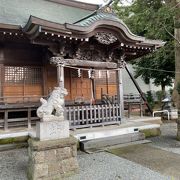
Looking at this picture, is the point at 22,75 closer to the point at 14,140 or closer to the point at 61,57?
the point at 61,57

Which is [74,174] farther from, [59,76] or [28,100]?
[28,100]

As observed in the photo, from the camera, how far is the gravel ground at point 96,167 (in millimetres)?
4119

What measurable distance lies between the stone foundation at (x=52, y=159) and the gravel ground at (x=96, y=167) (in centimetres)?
23

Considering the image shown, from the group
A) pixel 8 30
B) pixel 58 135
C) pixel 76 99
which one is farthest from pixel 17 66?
pixel 58 135

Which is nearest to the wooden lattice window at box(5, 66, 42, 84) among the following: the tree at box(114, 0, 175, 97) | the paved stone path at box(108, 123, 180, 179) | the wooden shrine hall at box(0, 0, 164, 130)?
the wooden shrine hall at box(0, 0, 164, 130)

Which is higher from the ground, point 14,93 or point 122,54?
point 122,54

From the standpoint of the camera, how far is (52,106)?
4387 millimetres

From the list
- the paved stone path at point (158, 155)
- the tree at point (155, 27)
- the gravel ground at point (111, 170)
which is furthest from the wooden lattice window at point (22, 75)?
the tree at point (155, 27)

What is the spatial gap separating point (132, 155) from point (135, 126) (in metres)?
1.98

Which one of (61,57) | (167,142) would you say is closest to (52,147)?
(61,57)

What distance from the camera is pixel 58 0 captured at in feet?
38.0

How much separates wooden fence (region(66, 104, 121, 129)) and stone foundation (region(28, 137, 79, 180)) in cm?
246

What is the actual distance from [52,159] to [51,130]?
544 mm

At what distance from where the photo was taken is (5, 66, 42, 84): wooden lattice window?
304 inches
